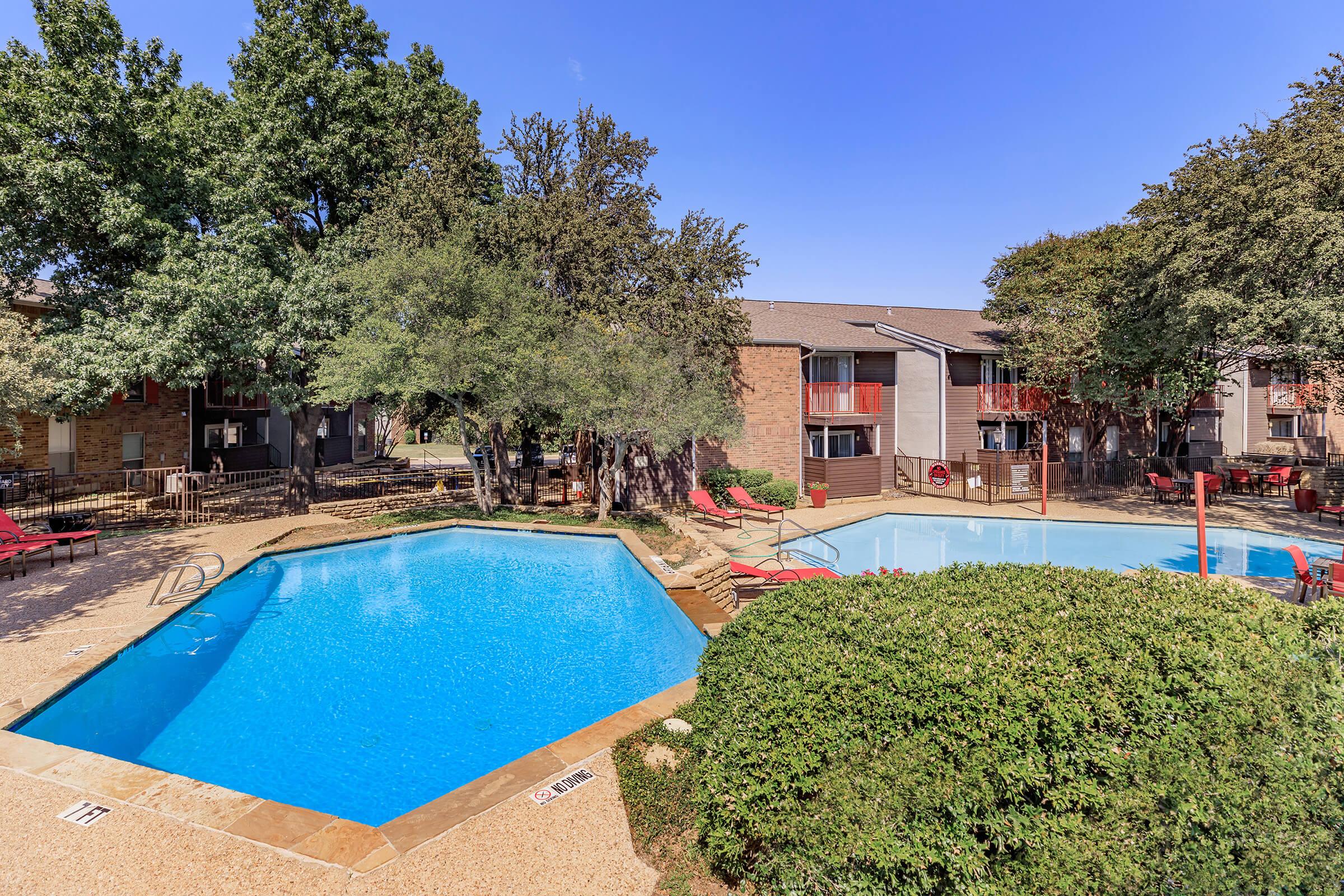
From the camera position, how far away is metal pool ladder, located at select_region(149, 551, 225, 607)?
9594 mm

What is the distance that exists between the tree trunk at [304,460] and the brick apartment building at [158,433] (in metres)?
1.24

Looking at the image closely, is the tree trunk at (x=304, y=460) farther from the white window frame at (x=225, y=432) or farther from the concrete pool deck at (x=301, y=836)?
the concrete pool deck at (x=301, y=836)

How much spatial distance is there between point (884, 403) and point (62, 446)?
30867mm

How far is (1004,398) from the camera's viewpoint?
23734mm

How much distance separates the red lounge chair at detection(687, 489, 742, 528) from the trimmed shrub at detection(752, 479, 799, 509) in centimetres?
165

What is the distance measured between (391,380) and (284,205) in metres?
7.90

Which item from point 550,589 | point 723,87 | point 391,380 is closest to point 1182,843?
point 550,589

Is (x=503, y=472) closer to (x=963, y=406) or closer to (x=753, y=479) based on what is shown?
(x=753, y=479)

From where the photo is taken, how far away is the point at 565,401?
14984 mm

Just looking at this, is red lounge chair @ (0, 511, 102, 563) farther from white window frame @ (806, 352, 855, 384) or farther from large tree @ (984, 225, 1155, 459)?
large tree @ (984, 225, 1155, 459)

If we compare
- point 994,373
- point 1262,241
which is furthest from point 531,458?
point 1262,241

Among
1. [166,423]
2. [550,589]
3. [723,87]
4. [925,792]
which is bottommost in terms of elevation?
[550,589]

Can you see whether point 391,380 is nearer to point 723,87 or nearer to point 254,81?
point 254,81

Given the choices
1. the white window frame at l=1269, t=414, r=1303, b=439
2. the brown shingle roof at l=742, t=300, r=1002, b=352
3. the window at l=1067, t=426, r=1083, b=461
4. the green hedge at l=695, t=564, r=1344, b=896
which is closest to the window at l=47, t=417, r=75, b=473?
the brown shingle roof at l=742, t=300, r=1002, b=352
